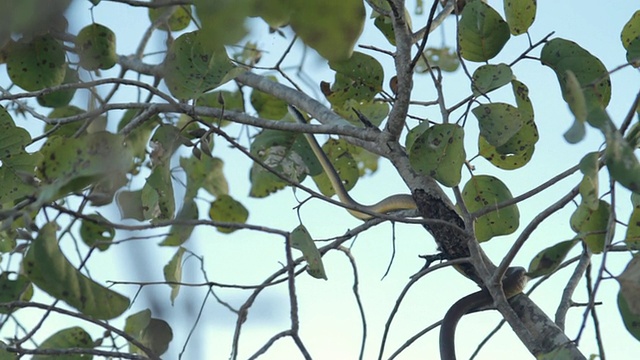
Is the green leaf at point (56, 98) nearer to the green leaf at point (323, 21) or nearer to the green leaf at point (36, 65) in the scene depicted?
the green leaf at point (36, 65)

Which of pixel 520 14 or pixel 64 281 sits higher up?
pixel 520 14

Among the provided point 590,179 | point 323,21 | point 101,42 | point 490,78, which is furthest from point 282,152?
point 323,21

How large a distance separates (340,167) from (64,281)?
1.34m

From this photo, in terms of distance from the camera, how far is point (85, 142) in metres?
0.83

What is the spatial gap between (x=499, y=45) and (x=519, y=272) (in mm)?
530

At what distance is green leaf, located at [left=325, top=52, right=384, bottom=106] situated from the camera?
1.63 meters

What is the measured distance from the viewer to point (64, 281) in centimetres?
89

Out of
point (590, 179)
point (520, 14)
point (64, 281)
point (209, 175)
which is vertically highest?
point (209, 175)

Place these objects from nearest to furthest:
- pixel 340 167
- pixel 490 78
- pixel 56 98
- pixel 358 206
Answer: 1. pixel 490 78
2. pixel 56 98
3. pixel 340 167
4. pixel 358 206

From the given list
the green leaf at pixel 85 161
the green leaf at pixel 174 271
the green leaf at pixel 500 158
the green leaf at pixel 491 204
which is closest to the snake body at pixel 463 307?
the green leaf at pixel 491 204

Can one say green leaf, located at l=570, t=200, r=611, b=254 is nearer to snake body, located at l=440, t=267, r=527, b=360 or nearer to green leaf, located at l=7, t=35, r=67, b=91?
snake body, located at l=440, t=267, r=527, b=360

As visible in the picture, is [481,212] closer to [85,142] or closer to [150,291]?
[85,142]

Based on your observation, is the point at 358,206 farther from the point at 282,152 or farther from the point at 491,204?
the point at 491,204

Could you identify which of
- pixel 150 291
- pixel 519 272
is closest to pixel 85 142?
pixel 150 291
